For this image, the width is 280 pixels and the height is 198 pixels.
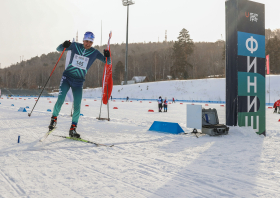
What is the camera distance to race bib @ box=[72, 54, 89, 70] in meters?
4.96

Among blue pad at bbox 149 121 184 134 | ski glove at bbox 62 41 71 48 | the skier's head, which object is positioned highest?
the skier's head

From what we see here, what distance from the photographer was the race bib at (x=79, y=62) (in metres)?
4.96

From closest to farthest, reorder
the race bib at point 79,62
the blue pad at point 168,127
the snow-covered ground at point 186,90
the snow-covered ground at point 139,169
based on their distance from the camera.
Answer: the snow-covered ground at point 139,169 → the race bib at point 79,62 → the blue pad at point 168,127 → the snow-covered ground at point 186,90

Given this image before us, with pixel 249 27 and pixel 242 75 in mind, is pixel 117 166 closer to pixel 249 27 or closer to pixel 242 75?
pixel 242 75

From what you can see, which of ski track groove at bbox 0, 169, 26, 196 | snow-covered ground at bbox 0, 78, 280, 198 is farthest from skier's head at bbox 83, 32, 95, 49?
ski track groove at bbox 0, 169, 26, 196

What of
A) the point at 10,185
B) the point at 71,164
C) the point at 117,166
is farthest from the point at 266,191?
the point at 10,185

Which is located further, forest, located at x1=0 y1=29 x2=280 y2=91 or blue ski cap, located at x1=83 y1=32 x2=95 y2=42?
forest, located at x1=0 y1=29 x2=280 y2=91

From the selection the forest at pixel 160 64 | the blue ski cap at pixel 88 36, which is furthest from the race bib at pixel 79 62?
the forest at pixel 160 64

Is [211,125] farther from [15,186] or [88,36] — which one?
[15,186]

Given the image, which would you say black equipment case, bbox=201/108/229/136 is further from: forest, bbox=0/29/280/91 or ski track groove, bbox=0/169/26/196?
forest, bbox=0/29/280/91

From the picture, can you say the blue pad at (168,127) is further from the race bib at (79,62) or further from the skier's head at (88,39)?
the skier's head at (88,39)

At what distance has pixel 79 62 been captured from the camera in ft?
16.4

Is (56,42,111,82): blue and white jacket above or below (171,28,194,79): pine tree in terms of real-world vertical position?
below

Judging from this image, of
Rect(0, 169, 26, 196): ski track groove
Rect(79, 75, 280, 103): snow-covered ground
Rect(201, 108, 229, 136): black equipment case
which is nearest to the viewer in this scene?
Rect(0, 169, 26, 196): ski track groove
